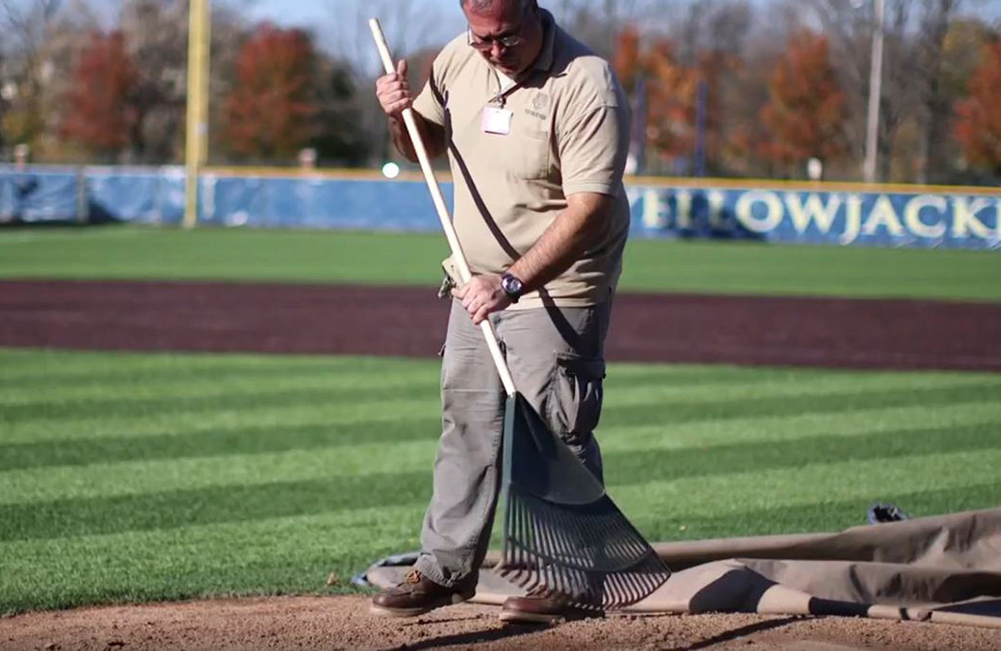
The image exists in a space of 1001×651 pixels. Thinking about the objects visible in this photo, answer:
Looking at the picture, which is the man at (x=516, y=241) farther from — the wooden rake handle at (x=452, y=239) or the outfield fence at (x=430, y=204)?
the outfield fence at (x=430, y=204)

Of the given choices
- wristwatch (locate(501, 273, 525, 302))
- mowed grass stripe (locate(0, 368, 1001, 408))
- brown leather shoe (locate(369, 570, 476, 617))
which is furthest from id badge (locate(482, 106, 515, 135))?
mowed grass stripe (locate(0, 368, 1001, 408))

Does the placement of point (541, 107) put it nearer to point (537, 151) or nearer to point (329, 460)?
point (537, 151)

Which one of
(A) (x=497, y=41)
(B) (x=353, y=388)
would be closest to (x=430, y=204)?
(B) (x=353, y=388)

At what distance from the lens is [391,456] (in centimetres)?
899

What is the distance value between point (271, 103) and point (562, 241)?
54.3m

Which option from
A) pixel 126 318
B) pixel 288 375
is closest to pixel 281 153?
pixel 126 318

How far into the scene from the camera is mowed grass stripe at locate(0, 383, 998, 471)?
8727 millimetres

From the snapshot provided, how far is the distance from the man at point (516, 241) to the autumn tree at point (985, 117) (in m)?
38.9

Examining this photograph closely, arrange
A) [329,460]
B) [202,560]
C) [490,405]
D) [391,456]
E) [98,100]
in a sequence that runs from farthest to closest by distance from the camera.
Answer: [98,100] < [391,456] < [329,460] < [202,560] < [490,405]

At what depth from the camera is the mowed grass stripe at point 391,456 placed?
313 inches

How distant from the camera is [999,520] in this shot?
6184 mm

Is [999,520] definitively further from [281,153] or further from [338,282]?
[281,153]

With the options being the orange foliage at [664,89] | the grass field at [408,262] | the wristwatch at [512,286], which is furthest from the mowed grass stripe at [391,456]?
the orange foliage at [664,89]

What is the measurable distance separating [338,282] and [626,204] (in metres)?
16.6
